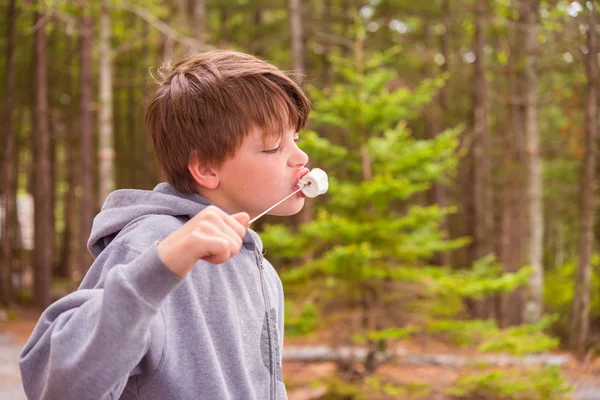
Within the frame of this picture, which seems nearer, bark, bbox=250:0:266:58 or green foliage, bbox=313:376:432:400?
green foliage, bbox=313:376:432:400

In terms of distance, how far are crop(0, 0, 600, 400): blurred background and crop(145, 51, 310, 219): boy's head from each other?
424 millimetres

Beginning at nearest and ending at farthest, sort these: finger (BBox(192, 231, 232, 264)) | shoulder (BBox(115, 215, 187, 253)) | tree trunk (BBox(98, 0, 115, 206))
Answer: finger (BBox(192, 231, 232, 264)), shoulder (BBox(115, 215, 187, 253)), tree trunk (BBox(98, 0, 115, 206))

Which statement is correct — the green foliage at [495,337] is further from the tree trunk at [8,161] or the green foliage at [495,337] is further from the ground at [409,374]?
the tree trunk at [8,161]

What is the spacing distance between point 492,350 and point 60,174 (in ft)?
81.1

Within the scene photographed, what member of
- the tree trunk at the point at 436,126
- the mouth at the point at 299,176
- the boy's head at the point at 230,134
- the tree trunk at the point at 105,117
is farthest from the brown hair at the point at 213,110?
the tree trunk at the point at 436,126

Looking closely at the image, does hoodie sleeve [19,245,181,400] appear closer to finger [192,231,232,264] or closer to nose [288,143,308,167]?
finger [192,231,232,264]

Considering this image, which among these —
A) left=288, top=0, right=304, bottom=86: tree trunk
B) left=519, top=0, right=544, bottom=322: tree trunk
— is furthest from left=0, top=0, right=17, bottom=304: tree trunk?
left=519, top=0, right=544, bottom=322: tree trunk

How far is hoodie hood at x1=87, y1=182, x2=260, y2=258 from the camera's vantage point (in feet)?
4.75

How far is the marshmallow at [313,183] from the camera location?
1.54m

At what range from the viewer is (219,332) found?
1433 millimetres

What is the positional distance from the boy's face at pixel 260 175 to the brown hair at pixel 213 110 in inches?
0.9

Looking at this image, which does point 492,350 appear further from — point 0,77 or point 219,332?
point 0,77

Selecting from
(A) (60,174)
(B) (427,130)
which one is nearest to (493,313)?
(B) (427,130)

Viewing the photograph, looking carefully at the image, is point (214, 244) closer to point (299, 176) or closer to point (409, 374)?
point (299, 176)
